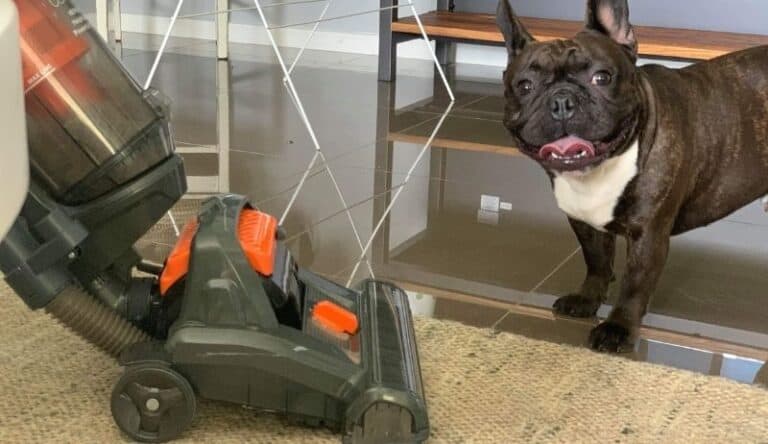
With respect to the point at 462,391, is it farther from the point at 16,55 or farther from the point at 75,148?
the point at 16,55

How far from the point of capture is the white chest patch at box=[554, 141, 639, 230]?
4.27ft

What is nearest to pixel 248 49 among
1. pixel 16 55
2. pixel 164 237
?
pixel 164 237

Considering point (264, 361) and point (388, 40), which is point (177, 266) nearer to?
point (264, 361)

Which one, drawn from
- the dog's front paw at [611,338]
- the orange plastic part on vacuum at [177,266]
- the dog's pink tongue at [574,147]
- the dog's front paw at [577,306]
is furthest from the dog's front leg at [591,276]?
the orange plastic part on vacuum at [177,266]

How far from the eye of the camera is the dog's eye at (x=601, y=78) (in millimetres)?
1252

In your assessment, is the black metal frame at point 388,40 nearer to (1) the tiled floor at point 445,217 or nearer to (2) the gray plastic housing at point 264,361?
(1) the tiled floor at point 445,217

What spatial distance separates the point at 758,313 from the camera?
1.45m

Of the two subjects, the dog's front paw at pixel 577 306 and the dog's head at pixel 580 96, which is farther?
the dog's front paw at pixel 577 306

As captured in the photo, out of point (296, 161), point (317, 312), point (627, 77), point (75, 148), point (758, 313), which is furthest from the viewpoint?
point (296, 161)

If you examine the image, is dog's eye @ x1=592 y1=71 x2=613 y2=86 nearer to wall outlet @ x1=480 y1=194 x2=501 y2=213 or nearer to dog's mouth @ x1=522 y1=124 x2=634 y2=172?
dog's mouth @ x1=522 y1=124 x2=634 y2=172

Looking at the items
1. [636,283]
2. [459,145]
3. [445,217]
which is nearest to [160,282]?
[636,283]

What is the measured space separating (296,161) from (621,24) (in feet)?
3.61

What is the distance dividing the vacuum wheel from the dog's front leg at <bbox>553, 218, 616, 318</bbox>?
Answer: 2.17ft

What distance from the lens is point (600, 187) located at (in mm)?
1319
